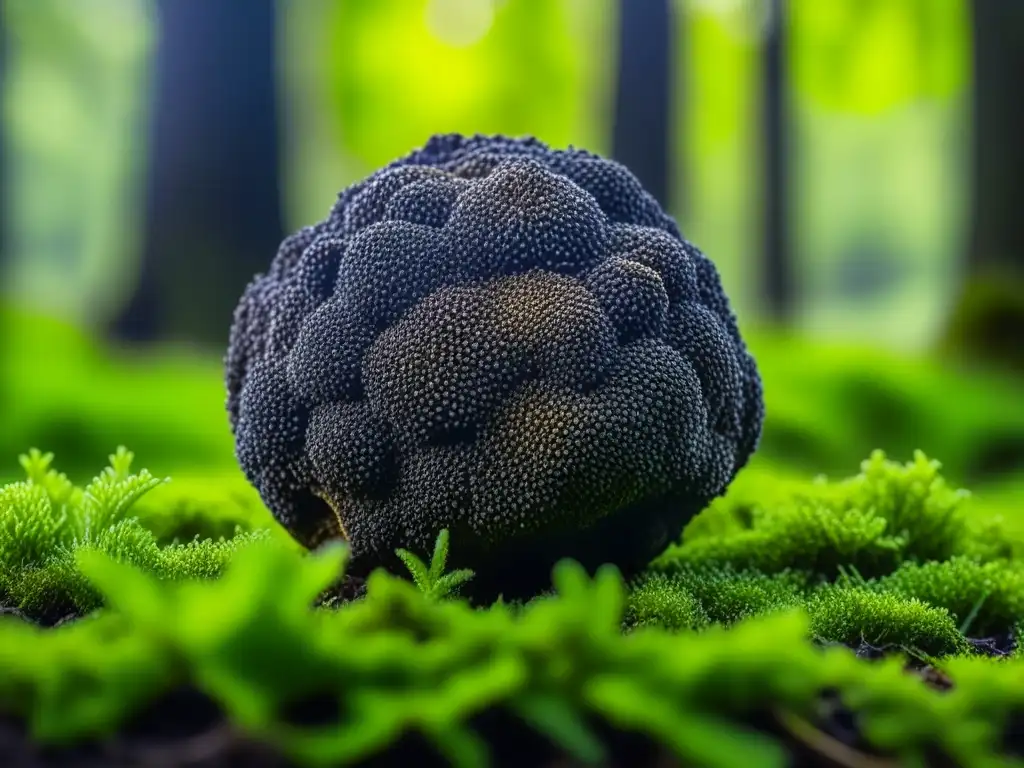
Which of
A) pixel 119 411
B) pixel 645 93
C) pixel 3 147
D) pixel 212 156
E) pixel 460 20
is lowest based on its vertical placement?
pixel 119 411

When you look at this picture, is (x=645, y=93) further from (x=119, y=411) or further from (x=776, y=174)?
(x=119, y=411)

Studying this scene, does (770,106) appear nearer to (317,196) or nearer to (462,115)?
(462,115)

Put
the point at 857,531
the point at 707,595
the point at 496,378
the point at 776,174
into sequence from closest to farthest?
1. the point at 496,378
2. the point at 707,595
3. the point at 857,531
4. the point at 776,174

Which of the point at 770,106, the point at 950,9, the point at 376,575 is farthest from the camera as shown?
the point at 950,9

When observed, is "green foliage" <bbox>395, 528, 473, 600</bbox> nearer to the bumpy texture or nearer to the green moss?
the bumpy texture

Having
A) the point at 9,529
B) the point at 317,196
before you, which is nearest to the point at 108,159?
the point at 317,196

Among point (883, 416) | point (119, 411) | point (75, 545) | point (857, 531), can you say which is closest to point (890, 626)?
point (857, 531)
